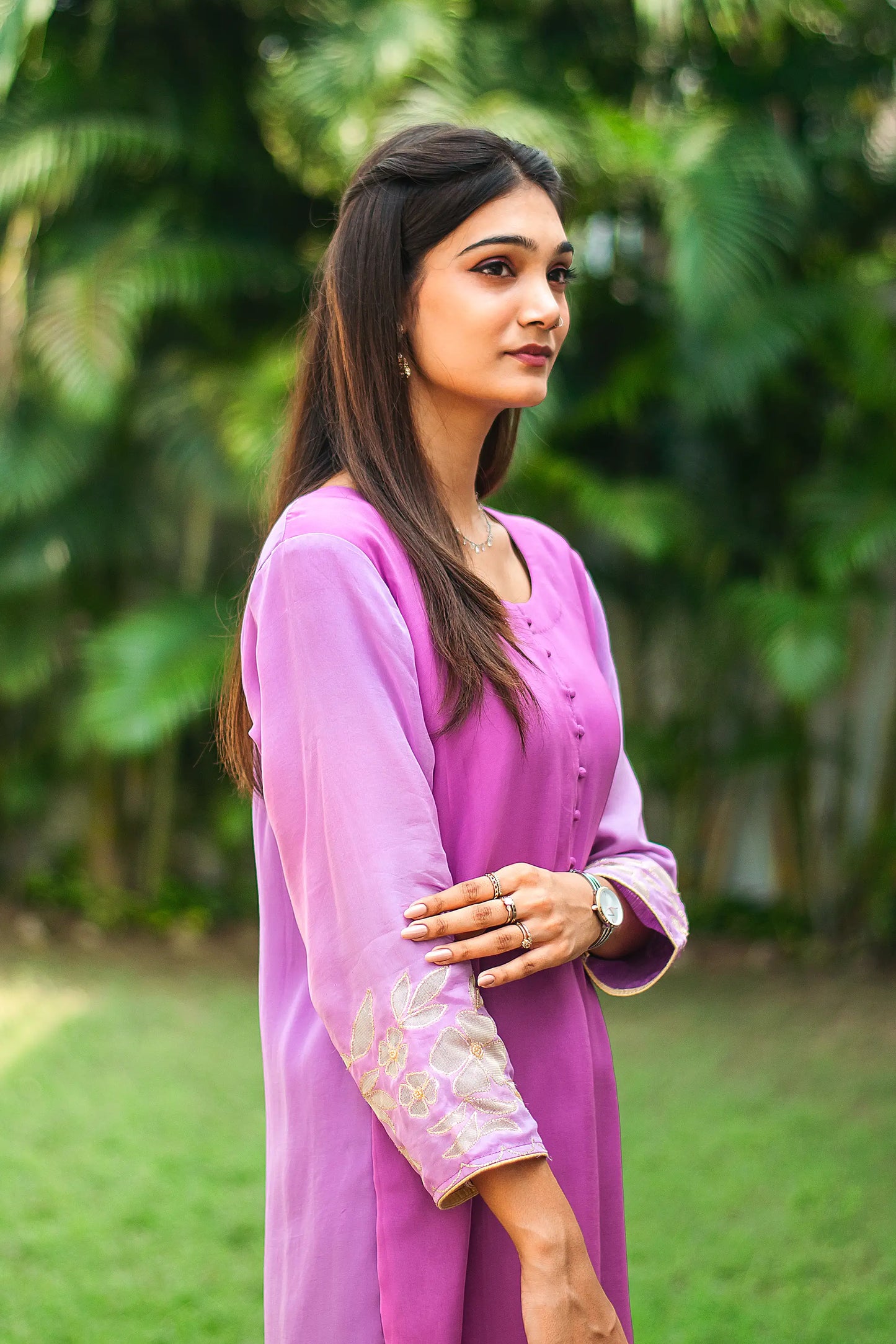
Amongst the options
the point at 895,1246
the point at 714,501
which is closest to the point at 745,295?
the point at 714,501

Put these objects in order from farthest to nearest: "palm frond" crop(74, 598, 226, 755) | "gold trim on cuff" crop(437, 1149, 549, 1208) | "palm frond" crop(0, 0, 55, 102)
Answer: "palm frond" crop(74, 598, 226, 755)
"palm frond" crop(0, 0, 55, 102)
"gold trim on cuff" crop(437, 1149, 549, 1208)

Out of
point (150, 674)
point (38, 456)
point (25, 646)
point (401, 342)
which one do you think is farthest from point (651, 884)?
point (25, 646)

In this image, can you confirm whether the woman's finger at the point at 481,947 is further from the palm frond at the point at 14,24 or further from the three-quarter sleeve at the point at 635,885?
the palm frond at the point at 14,24

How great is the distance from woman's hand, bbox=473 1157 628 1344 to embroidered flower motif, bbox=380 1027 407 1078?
107 mm

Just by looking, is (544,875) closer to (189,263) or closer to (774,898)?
(189,263)

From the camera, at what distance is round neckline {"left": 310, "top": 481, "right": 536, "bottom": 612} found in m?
1.26

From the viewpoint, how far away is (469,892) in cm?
112

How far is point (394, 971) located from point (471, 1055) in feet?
0.31

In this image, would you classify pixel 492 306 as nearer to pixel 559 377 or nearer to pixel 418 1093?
pixel 418 1093

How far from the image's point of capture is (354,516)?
120 cm

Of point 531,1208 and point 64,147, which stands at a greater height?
point 64,147

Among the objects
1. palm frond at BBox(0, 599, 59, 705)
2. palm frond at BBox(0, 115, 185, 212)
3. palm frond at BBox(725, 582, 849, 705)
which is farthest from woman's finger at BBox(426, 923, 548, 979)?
palm frond at BBox(0, 599, 59, 705)

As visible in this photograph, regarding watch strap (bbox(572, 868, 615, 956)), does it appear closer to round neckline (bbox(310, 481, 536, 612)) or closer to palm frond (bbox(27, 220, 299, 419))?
round neckline (bbox(310, 481, 536, 612))

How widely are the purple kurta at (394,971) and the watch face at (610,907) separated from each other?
48 millimetres
